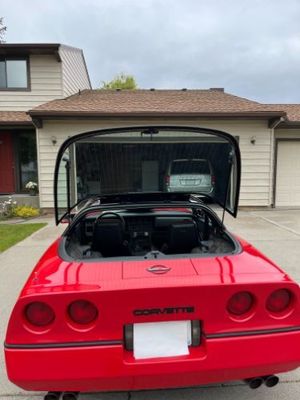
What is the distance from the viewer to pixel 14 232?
7.78m

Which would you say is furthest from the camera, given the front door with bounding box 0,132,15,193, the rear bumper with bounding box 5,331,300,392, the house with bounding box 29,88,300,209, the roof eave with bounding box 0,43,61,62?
the front door with bounding box 0,132,15,193

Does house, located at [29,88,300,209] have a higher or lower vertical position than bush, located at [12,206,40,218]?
higher

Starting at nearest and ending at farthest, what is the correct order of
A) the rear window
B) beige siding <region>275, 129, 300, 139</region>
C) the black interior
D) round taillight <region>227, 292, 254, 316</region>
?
round taillight <region>227, 292, 254, 316</region> < the black interior < the rear window < beige siding <region>275, 129, 300, 139</region>

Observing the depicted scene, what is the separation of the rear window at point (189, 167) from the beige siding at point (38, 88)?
10.1 m

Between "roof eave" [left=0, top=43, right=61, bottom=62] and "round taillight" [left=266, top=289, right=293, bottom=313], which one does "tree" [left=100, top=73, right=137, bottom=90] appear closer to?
"roof eave" [left=0, top=43, right=61, bottom=62]

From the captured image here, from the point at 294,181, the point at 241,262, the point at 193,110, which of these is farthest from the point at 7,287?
the point at 294,181

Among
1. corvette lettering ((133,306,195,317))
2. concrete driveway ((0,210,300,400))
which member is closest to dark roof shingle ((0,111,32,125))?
concrete driveway ((0,210,300,400))

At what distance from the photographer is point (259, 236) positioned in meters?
7.03

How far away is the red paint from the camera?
5.57ft

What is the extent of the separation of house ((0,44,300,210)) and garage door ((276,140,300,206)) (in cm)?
3

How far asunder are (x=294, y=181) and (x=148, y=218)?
928 cm

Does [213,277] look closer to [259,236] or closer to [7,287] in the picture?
[7,287]

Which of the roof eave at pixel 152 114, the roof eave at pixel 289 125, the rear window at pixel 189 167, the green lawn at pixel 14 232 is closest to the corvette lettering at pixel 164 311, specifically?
the rear window at pixel 189 167

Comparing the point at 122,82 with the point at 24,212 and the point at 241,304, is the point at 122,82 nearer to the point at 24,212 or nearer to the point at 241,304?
the point at 24,212
